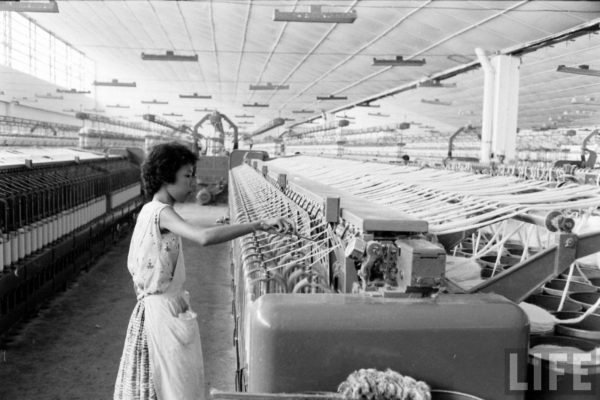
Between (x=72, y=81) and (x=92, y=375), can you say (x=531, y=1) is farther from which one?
(x=72, y=81)

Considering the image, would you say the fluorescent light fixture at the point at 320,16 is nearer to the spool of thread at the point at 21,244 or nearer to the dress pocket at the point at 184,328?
the spool of thread at the point at 21,244

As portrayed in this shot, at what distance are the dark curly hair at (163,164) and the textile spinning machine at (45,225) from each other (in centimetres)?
225

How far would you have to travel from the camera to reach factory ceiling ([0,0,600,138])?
11.9 metres

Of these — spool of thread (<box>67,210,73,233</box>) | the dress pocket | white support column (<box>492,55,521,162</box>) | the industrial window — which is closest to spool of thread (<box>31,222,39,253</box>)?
spool of thread (<box>67,210,73,233</box>)

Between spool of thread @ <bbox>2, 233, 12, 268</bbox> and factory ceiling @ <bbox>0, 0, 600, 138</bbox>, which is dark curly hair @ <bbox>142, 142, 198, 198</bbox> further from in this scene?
factory ceiling @ <bbox>0, 0, 600, 138</bbox>

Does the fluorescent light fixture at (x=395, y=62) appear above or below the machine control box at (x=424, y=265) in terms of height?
above

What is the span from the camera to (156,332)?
2322 mm

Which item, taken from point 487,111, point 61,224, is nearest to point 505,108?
point 487,111

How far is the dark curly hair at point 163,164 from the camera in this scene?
232cm

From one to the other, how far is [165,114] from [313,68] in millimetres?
26768

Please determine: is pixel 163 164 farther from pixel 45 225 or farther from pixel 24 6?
pixel 24 6

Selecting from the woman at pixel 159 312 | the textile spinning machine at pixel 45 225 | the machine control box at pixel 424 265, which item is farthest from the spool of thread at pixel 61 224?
the machine control box at pixel 424 265

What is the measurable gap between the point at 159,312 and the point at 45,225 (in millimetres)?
3263

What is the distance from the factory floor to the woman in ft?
4.74
